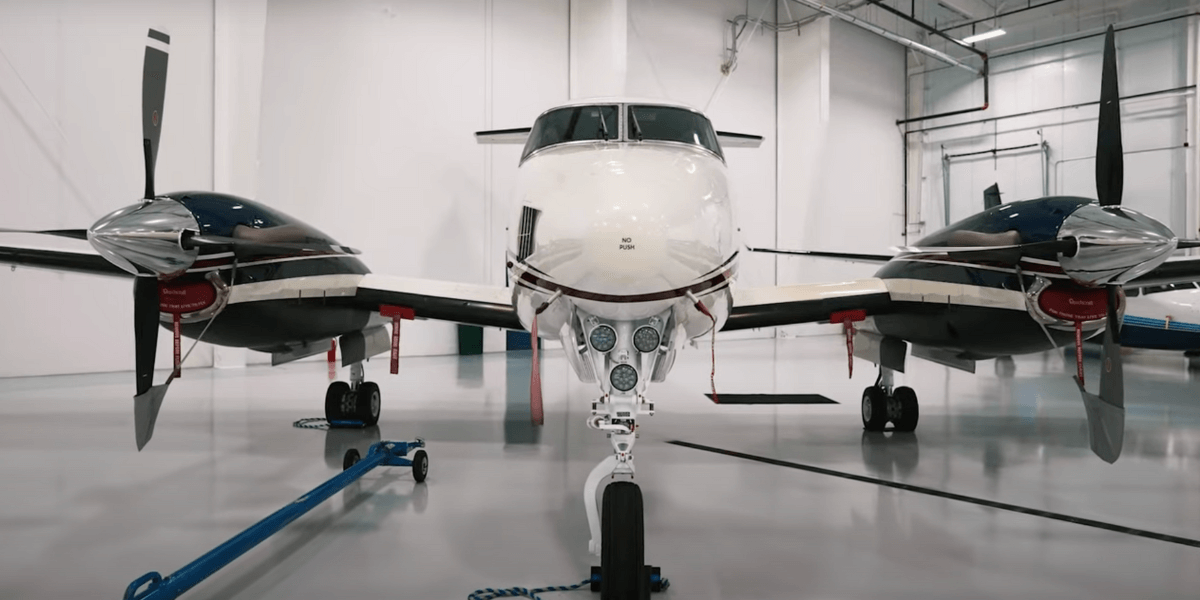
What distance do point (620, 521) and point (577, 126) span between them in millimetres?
2372

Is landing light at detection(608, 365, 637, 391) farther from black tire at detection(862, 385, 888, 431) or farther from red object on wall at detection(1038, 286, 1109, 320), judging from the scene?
black tire at detection(862, 385, 888, 431)

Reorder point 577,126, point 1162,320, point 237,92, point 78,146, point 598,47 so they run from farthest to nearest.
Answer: point 598,47
point 237,92
point 1162,320
point 78,146
point 577,126

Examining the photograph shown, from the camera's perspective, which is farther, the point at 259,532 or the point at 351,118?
the point at 351,118

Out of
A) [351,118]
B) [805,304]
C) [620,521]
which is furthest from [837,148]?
[620,521]

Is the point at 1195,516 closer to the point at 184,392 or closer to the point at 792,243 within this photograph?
the point at 184,392

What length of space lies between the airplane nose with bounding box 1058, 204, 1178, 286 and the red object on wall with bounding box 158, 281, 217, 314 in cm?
565

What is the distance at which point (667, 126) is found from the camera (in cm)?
414

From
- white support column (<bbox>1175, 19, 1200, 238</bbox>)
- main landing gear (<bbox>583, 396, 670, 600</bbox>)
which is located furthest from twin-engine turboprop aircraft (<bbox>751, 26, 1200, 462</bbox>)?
white support column (<bbox>1175, 19, 1200, 238</bbox>)

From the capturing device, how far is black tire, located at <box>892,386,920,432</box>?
262 inches

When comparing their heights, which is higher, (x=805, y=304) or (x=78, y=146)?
(x=78, y=146)

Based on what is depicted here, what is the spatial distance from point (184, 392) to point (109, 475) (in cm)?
437

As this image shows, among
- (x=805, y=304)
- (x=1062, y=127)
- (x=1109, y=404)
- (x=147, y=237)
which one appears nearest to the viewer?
(x=147, y=237)

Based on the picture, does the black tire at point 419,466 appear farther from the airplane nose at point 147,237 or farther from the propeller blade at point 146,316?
the airplane nose at point 147,237

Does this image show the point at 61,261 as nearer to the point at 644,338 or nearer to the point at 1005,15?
the point at 644,338
